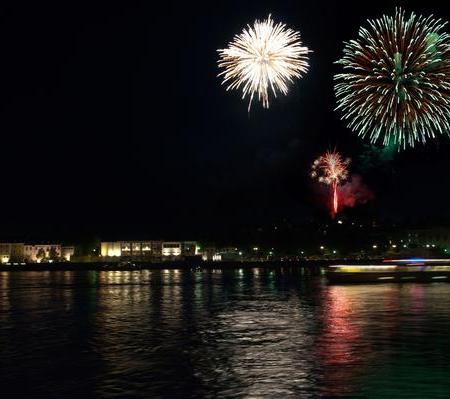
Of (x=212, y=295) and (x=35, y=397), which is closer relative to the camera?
(x=35, y=397)

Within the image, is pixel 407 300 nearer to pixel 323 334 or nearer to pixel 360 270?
pixel 323 334

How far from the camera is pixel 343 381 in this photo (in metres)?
21.9

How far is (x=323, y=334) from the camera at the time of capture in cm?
3431

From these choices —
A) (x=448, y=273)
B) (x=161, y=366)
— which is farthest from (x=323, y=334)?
(x=448, y=273)

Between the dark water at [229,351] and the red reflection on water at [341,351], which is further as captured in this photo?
the red reflection on water at [341,351]

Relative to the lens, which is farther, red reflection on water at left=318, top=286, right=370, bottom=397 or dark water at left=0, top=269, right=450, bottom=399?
red reflection on water at left=318, top=286, right=370, bottom=397

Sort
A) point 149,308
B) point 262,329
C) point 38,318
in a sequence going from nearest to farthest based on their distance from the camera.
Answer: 1. point 262,329
2. point 38,318
3. point 149,308

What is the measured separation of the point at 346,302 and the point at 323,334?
72.6ft

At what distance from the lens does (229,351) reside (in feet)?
94.9

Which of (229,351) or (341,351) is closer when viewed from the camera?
(341,351)

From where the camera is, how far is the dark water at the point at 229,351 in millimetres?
21359

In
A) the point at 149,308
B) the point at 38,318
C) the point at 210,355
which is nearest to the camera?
the point at 210,355

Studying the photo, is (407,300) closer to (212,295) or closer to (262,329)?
(212,295)

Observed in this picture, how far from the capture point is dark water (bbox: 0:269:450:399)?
21.4 metres
